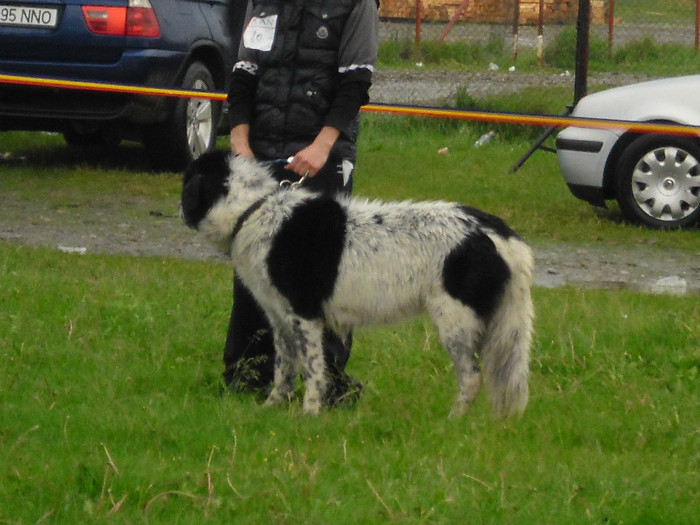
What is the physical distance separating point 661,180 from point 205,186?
5.22 meters

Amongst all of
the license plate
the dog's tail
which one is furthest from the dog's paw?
the license plate

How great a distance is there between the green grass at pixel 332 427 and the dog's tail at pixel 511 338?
100 millimetres

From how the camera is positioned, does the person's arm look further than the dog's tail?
Yes

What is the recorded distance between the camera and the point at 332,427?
4898mm

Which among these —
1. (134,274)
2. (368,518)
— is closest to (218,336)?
(134,274)

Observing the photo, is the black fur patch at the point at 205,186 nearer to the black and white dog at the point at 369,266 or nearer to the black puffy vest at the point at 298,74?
the black and white dog at the point at 369,266

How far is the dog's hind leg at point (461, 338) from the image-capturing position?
4.89 metres

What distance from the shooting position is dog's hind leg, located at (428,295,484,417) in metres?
4.89

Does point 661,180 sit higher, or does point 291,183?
point 291,183

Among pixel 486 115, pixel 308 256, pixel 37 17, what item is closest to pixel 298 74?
pixel 308 256

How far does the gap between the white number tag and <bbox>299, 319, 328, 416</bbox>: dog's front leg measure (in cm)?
112

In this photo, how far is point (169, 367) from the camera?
577cm

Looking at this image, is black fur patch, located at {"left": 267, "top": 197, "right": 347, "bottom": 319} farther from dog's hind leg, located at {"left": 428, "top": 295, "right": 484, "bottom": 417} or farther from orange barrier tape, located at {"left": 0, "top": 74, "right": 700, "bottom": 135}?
orange barrier tape, located at {"left": 0, "top": 74, "right": 700, "bottom": 135}

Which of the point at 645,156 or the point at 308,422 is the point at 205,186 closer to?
the point at 308,422
